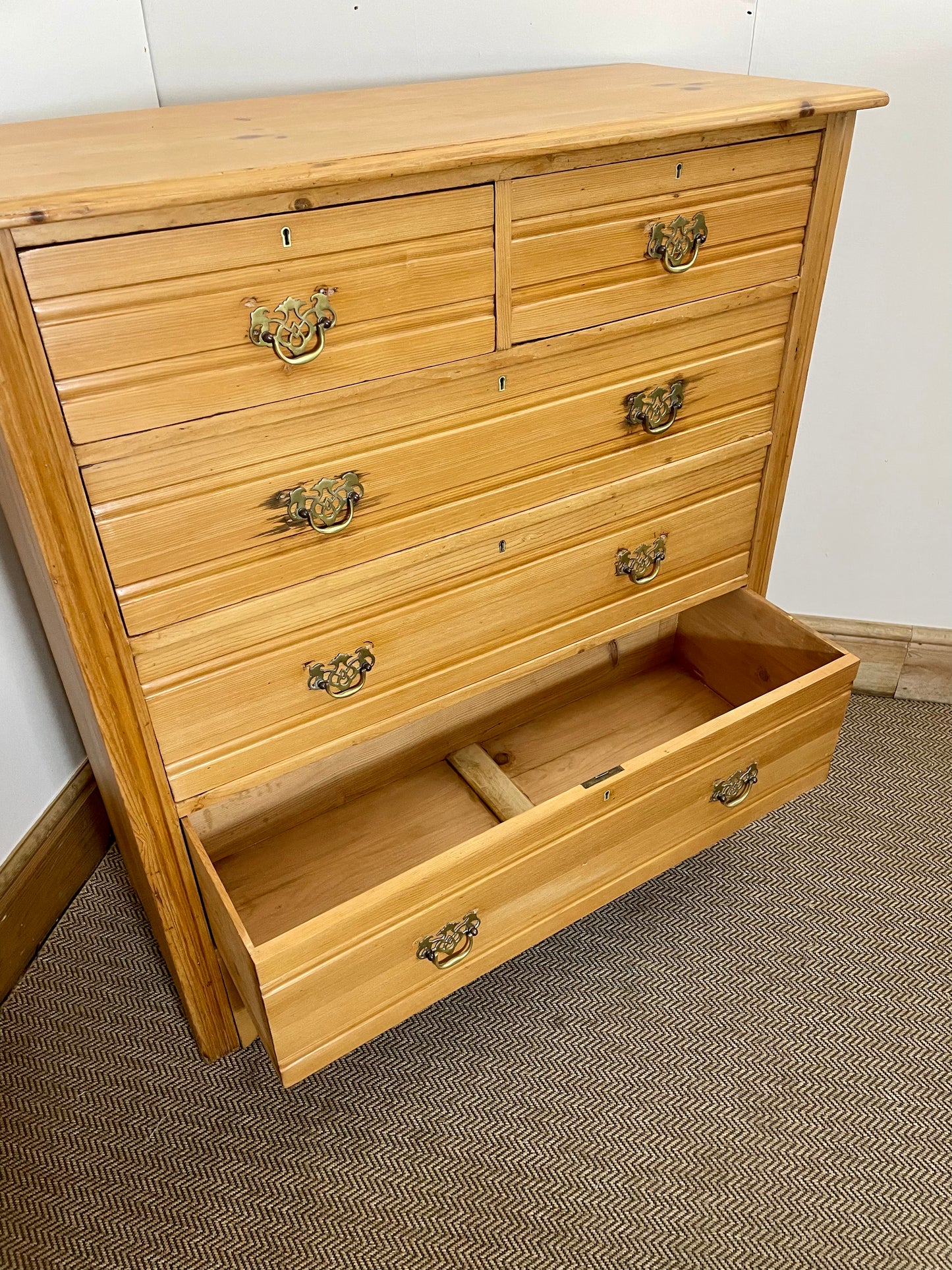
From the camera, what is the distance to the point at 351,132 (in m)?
0.91

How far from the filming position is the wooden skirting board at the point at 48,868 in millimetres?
1335

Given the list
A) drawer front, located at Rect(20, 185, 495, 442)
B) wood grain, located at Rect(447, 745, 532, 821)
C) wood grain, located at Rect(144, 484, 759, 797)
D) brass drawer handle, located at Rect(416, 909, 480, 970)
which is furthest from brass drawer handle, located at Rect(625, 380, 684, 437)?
brass drawer handle, located at Rect(416, 909, 480, 970)

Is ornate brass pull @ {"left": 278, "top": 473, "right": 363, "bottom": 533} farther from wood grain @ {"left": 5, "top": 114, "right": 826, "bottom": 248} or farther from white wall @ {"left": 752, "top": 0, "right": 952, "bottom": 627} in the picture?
white wall @ {"left": 752, "top": 0, "right": 952, "bottom": 627}

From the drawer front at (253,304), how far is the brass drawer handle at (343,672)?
297 mm

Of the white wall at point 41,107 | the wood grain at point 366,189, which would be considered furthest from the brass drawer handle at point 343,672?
the white wall at point 41,107

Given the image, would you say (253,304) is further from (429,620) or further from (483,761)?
(483,761)

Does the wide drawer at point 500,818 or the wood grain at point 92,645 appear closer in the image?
the wood grain at point 92,645

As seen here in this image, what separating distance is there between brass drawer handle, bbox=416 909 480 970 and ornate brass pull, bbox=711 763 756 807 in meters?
0.35

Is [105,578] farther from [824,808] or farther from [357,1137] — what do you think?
[824,808]

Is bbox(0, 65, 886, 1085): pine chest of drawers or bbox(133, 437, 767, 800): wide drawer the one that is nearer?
bbox(0, 65, 886, 1085): pine chest of drawers

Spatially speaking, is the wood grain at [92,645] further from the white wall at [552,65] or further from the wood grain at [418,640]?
the white wall at [552,65]

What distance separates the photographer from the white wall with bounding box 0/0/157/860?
3.89ft

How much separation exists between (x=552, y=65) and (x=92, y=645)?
1054mm

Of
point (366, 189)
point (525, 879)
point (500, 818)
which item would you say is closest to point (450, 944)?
point (525, 879)
